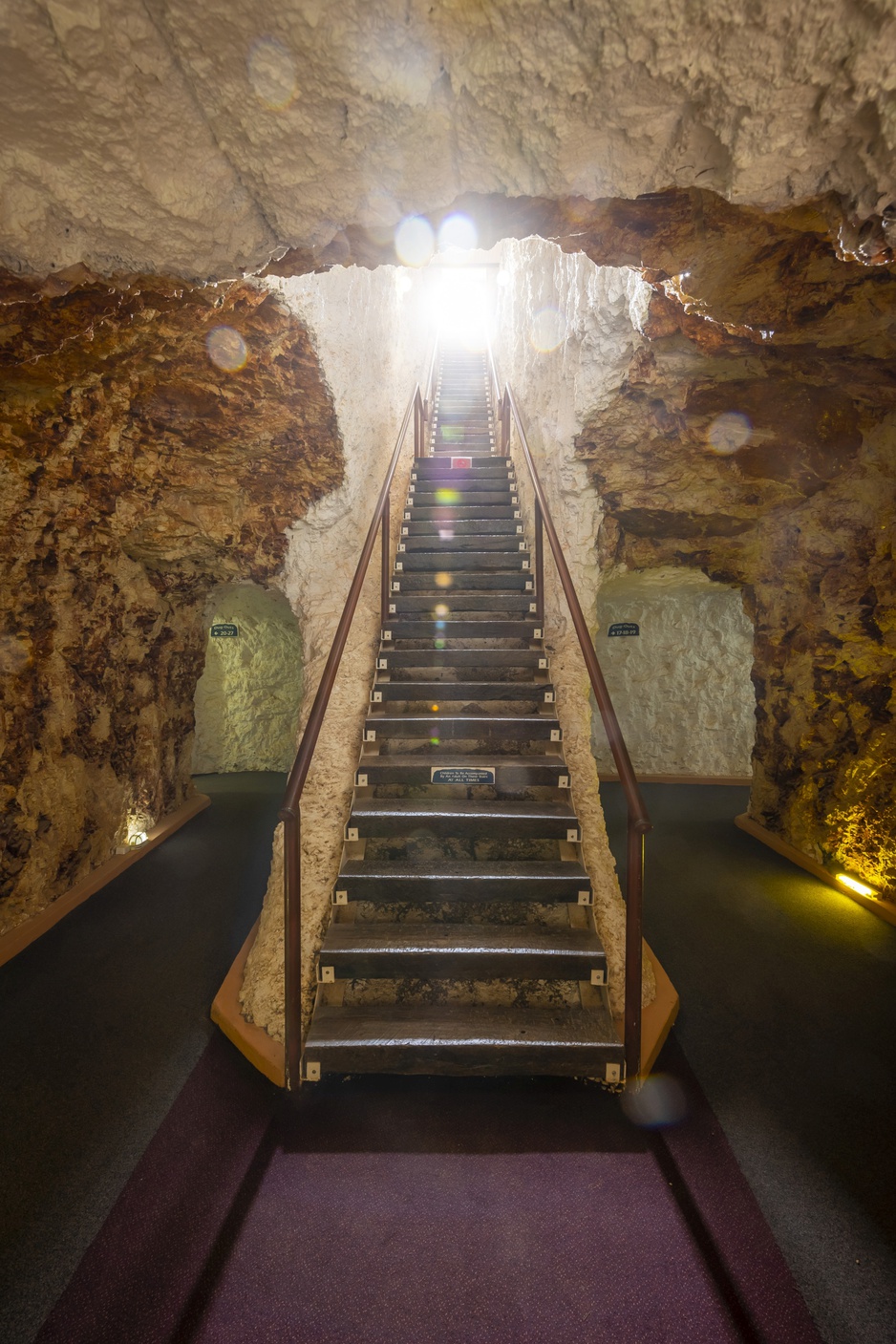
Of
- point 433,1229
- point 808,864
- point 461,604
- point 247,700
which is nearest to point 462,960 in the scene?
point 433,1229

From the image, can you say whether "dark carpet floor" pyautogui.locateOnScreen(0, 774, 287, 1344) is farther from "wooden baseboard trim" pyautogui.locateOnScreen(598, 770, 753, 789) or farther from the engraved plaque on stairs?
"wooden baseboard trim" pyautogui.locateOnScreen(598, 770, 753, 789)

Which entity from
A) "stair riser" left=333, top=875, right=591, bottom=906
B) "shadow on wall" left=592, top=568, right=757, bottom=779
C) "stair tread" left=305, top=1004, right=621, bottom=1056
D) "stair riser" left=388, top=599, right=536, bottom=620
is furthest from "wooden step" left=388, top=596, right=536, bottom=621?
"stair tread" left=305, top=1004, right=621, bottom=1056

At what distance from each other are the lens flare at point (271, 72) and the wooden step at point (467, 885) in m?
2.64

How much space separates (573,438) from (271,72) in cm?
342

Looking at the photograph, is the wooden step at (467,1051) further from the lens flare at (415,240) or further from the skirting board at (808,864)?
the lens flare at (415,240)

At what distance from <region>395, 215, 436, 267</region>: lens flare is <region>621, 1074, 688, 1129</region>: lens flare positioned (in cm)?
296

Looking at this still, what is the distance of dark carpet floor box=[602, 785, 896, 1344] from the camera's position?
68.5 inches

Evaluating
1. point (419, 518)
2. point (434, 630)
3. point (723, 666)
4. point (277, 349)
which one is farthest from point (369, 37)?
point (723, 666)

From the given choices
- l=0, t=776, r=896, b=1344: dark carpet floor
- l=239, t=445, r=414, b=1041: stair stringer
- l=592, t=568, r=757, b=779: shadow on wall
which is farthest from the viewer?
l=592, t=568, r=757, b=779: shadow on wall

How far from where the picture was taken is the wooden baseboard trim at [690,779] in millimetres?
6594

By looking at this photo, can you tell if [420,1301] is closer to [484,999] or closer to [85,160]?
[484,999]

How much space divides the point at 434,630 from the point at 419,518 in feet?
5.36

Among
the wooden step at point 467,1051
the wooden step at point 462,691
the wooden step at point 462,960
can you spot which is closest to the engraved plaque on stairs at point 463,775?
the wooden step at point 462,691

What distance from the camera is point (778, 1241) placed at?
176 centimetres
